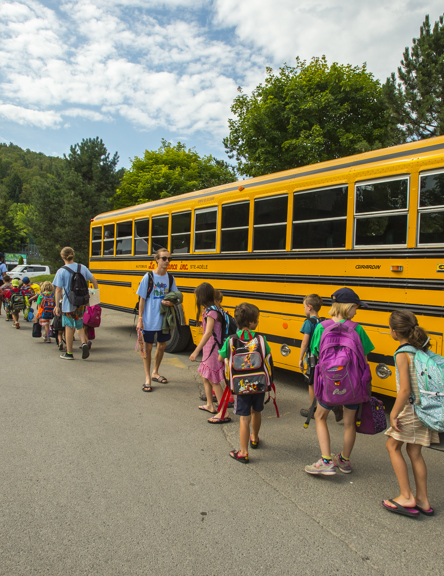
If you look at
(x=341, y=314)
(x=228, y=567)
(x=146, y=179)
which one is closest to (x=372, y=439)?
(x=341, y=314)

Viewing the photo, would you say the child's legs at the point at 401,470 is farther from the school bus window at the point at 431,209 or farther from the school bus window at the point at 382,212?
the school bus window at the point at 382,212

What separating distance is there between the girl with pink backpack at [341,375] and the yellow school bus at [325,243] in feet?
4.07

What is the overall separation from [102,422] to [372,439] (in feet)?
8.79

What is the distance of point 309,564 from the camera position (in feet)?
7.79

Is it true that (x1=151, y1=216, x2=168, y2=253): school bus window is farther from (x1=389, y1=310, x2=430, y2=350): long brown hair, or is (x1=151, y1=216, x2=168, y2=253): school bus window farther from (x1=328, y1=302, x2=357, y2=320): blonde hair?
(x1=389, y1=310, x2=430, y2=350): long brown hair

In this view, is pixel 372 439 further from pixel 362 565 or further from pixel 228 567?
pixel 228 567

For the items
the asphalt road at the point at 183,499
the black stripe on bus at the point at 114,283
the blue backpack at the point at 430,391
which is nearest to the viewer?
the asphalt road at the point at 183,499

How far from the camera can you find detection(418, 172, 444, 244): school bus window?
423 cm

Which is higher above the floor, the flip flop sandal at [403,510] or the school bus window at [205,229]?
the school bus window at [205,229]

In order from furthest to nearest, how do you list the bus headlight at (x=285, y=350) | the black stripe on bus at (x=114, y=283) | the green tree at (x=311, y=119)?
1. the green tree at (x=311, y=119)
2. the black stripe on bus at (x=114, y=283)
3. the bus headlight at (x=285, y=350)

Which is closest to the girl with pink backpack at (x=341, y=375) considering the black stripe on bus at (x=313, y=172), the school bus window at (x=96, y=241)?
the black stripe on bus at (x=313, y=172)

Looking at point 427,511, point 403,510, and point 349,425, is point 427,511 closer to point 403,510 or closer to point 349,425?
point 403,510

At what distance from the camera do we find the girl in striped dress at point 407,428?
9.09 ft

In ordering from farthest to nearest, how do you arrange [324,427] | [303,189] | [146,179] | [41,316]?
[146,179]
[41,316]
[303,189]
[324,427]
